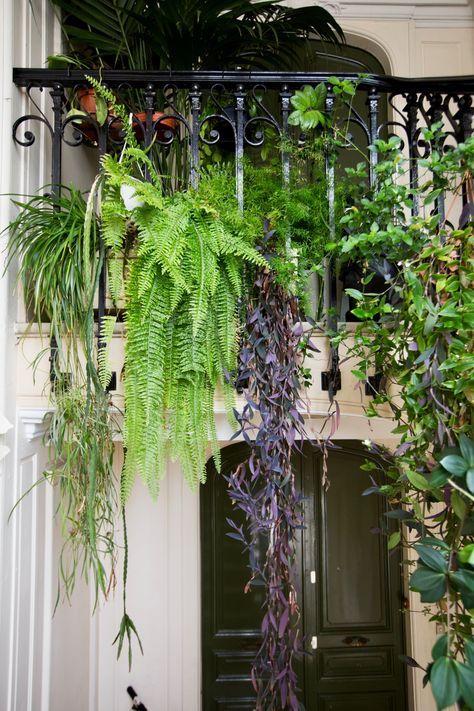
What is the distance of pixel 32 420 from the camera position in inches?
71.6

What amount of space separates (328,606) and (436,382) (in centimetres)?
274

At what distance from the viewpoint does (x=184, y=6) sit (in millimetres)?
2131

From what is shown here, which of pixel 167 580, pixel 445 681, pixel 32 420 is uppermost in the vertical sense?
pixel 32 420

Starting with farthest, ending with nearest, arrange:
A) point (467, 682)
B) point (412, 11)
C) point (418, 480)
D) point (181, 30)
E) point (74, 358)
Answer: point (412, 11), point (181, 30), point (74, 358), point (418, 480), point (467, 682)

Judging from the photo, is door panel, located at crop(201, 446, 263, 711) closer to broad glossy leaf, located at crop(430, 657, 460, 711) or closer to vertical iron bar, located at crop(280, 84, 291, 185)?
vertical iron bar, located at crop(280, 84, 291, 185)

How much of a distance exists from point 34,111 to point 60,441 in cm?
130

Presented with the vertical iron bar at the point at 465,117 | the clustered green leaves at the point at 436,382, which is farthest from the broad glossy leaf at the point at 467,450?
the vertical iron bar at the point at 465,117

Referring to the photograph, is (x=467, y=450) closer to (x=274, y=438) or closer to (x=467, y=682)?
(x=467, y=682)

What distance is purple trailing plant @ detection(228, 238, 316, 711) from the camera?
1.45 meters

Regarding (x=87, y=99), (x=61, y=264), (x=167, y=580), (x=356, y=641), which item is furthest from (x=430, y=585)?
(x=356, y=641)

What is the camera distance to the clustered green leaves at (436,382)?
97 centimetres

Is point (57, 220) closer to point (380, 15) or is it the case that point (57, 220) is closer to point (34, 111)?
point (34, 111)

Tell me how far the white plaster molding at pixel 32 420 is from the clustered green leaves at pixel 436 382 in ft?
3.76

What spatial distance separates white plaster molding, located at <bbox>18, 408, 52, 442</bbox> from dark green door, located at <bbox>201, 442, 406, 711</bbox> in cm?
168
